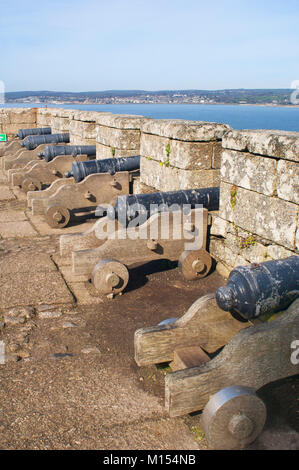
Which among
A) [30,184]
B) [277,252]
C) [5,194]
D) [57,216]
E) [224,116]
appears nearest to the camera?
[277,252]

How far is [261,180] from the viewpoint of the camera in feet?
13.4

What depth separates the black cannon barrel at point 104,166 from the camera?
6.71m

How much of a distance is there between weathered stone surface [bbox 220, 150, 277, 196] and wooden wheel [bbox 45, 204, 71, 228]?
2761 mm

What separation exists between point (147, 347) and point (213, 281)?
2032 mm

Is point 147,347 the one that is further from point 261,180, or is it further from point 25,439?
point 261,180

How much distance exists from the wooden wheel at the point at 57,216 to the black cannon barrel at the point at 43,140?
4.81m

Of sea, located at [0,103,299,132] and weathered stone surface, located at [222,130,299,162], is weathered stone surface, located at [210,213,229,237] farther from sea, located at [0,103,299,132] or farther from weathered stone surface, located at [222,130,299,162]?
sea, located at [0,103,299,132]

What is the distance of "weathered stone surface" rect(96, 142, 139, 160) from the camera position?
299 inches

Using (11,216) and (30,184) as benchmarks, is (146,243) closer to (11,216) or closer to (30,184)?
(11,216)

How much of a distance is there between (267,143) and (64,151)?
18.6ft

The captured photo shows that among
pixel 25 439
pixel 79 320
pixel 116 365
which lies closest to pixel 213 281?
pixel 79 320

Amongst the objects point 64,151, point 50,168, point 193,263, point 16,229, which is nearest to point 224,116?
point 64,151

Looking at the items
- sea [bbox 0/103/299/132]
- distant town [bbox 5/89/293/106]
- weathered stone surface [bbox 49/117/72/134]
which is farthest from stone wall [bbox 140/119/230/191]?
distant town [bbox 5/89/293/106]

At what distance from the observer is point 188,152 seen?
18.0 ft
